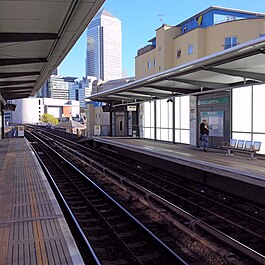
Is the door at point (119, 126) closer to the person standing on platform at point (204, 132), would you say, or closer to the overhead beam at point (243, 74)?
the person standing on platform at point (204, 132)

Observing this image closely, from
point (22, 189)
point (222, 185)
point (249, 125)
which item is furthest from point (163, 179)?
point (22, 189)

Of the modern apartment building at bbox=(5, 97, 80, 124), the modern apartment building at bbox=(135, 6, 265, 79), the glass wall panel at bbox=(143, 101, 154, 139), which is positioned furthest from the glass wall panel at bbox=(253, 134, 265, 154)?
the modern apartment building at bbox=(5, 97, 80, 124)

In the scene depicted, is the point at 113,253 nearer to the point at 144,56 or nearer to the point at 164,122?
the point at 164,122

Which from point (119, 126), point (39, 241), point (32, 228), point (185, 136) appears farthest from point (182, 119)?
point (39, 241)

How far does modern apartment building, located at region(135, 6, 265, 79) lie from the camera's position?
98.9 ft

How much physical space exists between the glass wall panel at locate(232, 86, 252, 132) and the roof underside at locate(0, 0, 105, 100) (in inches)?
268

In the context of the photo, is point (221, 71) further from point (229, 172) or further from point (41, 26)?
point (41, 26)

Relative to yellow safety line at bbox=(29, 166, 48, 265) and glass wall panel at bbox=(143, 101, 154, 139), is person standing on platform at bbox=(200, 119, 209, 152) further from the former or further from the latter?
yellow safety line at bbox=(29, 166, 48, 265)

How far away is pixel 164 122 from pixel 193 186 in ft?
33.4

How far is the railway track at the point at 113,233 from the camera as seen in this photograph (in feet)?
18.6

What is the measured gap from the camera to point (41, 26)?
9188 mm

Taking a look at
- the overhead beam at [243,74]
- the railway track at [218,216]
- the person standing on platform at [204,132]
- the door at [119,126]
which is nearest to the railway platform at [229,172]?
the railway track at [218,216]

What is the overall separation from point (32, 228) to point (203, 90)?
12.2m

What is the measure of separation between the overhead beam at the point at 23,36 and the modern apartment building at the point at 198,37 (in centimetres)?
2364
